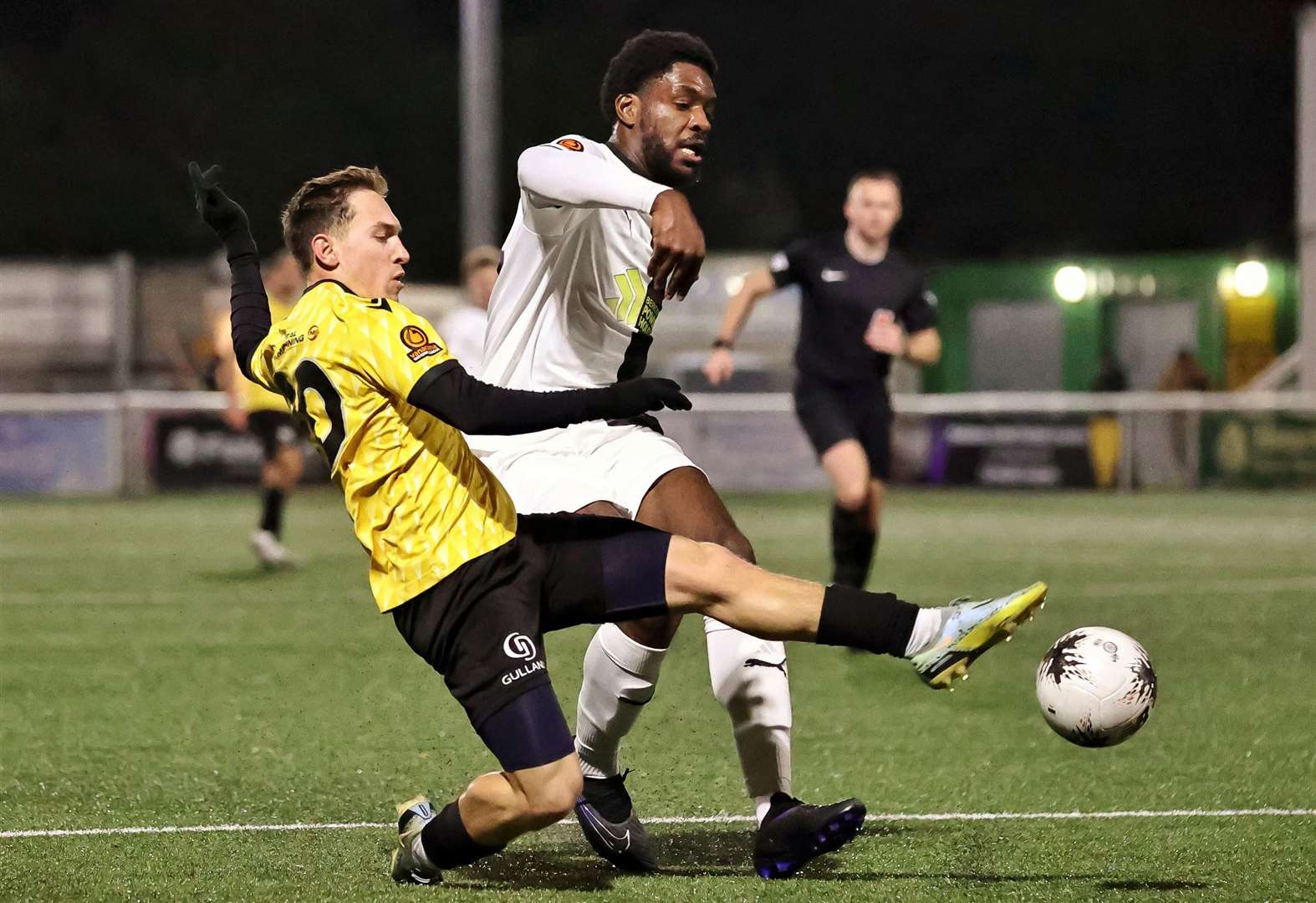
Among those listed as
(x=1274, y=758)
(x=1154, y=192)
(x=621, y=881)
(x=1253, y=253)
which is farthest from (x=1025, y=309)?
(x=621, y=881)

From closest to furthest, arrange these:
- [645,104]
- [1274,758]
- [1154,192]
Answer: [645,104], [1274,758], [1154,192]

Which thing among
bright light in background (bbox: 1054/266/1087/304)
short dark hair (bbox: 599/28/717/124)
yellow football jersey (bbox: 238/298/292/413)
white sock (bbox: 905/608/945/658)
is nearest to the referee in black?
short dark hair (bbox: 599/28/717/124)

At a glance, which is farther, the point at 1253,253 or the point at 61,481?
the point at 1253,253

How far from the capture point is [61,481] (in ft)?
75.0

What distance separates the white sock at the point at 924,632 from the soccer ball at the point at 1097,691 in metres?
0.57

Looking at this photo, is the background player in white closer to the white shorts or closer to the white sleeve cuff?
the white shorts

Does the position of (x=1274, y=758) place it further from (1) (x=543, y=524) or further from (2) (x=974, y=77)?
(2) (x=974, y=77)

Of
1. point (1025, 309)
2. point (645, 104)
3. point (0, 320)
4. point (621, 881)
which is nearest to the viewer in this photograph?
point (621, 881)

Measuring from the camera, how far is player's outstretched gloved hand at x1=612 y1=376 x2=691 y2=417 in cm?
426

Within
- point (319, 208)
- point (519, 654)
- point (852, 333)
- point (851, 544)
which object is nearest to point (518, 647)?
point (519, 654)

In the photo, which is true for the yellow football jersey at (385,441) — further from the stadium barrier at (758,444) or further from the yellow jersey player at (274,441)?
the stadium barrier at (758,444)

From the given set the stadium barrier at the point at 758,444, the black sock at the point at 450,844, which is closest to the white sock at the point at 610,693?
the black sock at the point at 450,844

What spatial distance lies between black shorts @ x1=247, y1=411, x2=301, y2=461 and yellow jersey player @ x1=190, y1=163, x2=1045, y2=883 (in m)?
9.22

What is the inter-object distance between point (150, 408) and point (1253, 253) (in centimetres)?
1595
